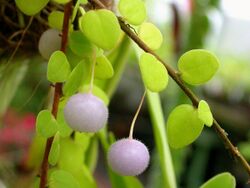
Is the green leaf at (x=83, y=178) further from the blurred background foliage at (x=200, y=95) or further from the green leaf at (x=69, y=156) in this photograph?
the blurred background foliage at (x=200, y=95)

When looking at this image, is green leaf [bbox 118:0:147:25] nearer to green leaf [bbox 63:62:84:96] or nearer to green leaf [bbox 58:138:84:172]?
green leaf [bbox 63:62:84:96]

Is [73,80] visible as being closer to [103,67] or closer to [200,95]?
[103,67]

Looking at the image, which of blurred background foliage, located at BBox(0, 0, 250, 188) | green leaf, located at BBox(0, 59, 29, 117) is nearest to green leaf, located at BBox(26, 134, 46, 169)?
green leaf, located at BBox(0, 59, 29, 117)

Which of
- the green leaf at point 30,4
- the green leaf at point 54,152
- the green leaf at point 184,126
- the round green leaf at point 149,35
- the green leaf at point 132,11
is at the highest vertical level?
the green leaf at point 132,11

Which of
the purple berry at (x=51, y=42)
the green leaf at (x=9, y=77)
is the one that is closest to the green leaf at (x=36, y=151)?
the green leaf at (x=9, y=77)

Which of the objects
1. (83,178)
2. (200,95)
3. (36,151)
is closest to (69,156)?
(83,178)

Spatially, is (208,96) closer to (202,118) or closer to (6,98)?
(6,98)
